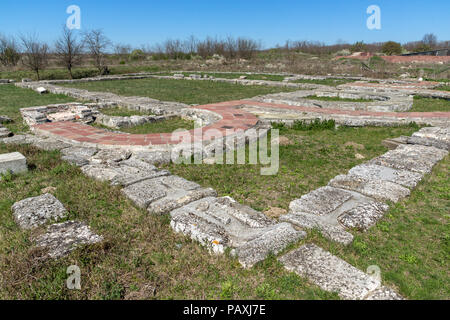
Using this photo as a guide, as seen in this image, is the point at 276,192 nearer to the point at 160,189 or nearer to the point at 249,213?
the point at 249,213

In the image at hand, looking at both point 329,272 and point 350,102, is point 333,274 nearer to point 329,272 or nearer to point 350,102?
point 329,272

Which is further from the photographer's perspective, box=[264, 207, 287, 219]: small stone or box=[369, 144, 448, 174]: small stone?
box=[369, 144, 448, 174]: small stone

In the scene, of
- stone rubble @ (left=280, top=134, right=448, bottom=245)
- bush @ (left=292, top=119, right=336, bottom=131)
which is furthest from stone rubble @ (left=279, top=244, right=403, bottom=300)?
bush @ (left=292, top=119, right=336, bottom=131)

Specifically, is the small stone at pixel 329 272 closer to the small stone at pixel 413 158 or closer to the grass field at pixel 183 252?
the grass field at pixel 183 252

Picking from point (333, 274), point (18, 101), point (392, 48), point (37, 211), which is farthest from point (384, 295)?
point (392, 48)

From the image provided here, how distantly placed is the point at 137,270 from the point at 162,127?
4.86m

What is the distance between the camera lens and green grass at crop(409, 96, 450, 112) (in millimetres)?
8291

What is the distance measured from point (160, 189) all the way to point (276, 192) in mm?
1431

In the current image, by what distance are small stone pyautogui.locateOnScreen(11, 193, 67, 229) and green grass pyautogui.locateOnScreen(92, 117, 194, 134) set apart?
343 centimetres

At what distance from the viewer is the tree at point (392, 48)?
36781mm

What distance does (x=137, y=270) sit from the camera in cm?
213

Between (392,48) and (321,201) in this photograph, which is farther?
(392,48)

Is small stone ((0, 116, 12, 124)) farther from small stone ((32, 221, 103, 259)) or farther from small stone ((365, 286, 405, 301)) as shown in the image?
small stone ((365, 286, 405, 301))

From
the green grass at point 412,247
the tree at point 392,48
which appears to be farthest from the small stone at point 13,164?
the tree at point 392,48
